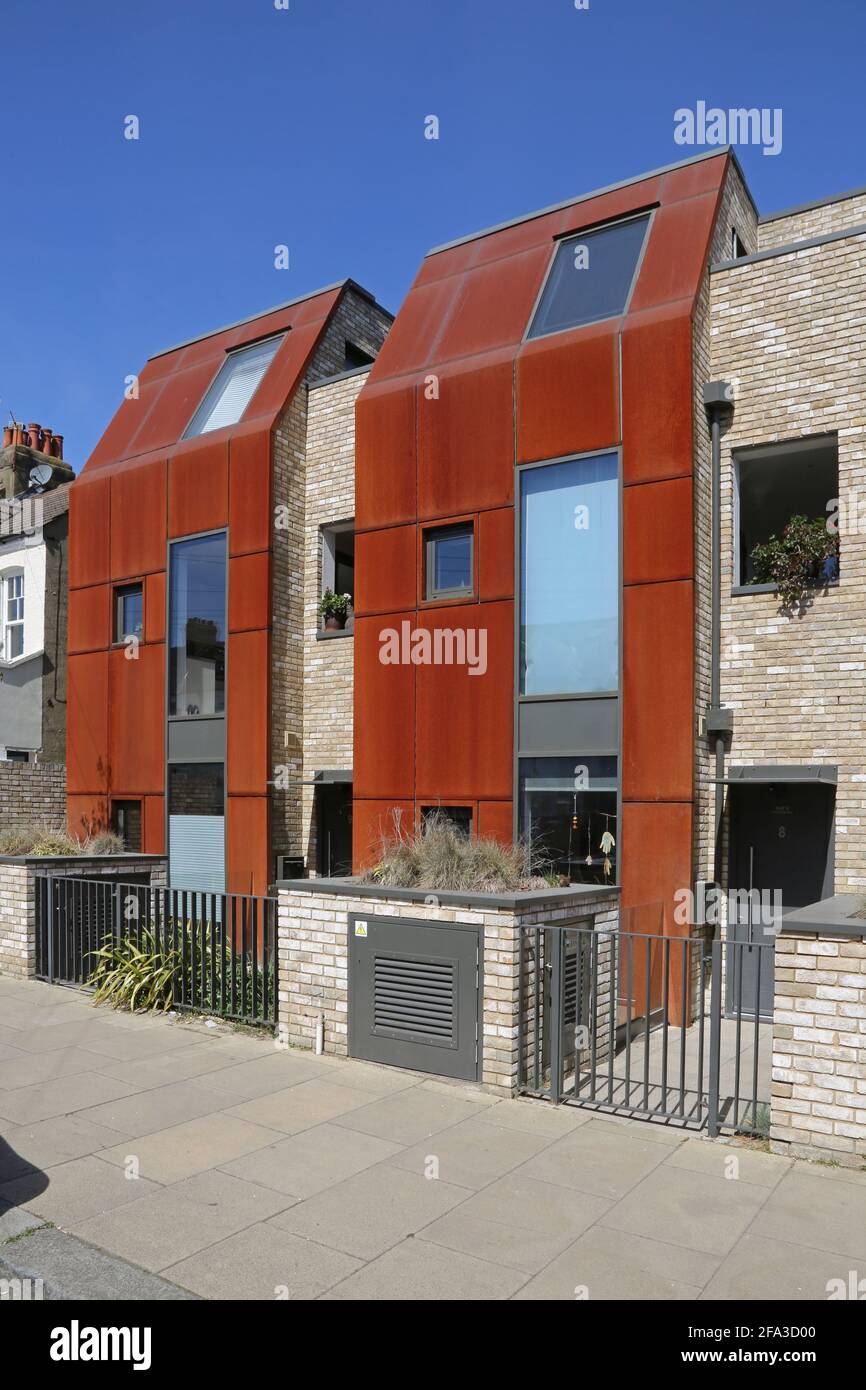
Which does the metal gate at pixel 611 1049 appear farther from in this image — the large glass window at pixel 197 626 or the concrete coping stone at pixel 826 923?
the large glass window at pixel 197 626

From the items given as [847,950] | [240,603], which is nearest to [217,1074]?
[847,950]

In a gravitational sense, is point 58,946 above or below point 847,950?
below

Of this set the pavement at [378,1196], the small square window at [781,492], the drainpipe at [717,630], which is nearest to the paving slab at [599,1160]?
the pavement at [378,1196]

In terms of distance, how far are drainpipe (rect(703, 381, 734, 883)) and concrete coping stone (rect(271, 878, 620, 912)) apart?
221 centimetres

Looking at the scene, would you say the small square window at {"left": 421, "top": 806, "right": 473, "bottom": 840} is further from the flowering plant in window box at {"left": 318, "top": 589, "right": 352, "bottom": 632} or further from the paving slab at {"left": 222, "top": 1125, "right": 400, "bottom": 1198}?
the paving slab at {"left": 222, "top": 1125, "right": 400, "bottom": 1198}

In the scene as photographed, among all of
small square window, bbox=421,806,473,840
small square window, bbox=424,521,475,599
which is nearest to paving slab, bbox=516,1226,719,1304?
small square window, bbox=421,806,473,840

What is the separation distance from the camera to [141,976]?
9891mm

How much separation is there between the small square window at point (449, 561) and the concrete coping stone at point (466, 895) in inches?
174

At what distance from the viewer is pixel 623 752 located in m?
10.5

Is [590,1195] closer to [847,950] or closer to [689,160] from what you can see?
[847,950]

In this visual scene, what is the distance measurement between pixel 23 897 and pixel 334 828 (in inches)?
171

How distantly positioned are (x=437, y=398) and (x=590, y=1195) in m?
9.17

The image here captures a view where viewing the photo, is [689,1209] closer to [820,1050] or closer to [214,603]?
[820,1050]
